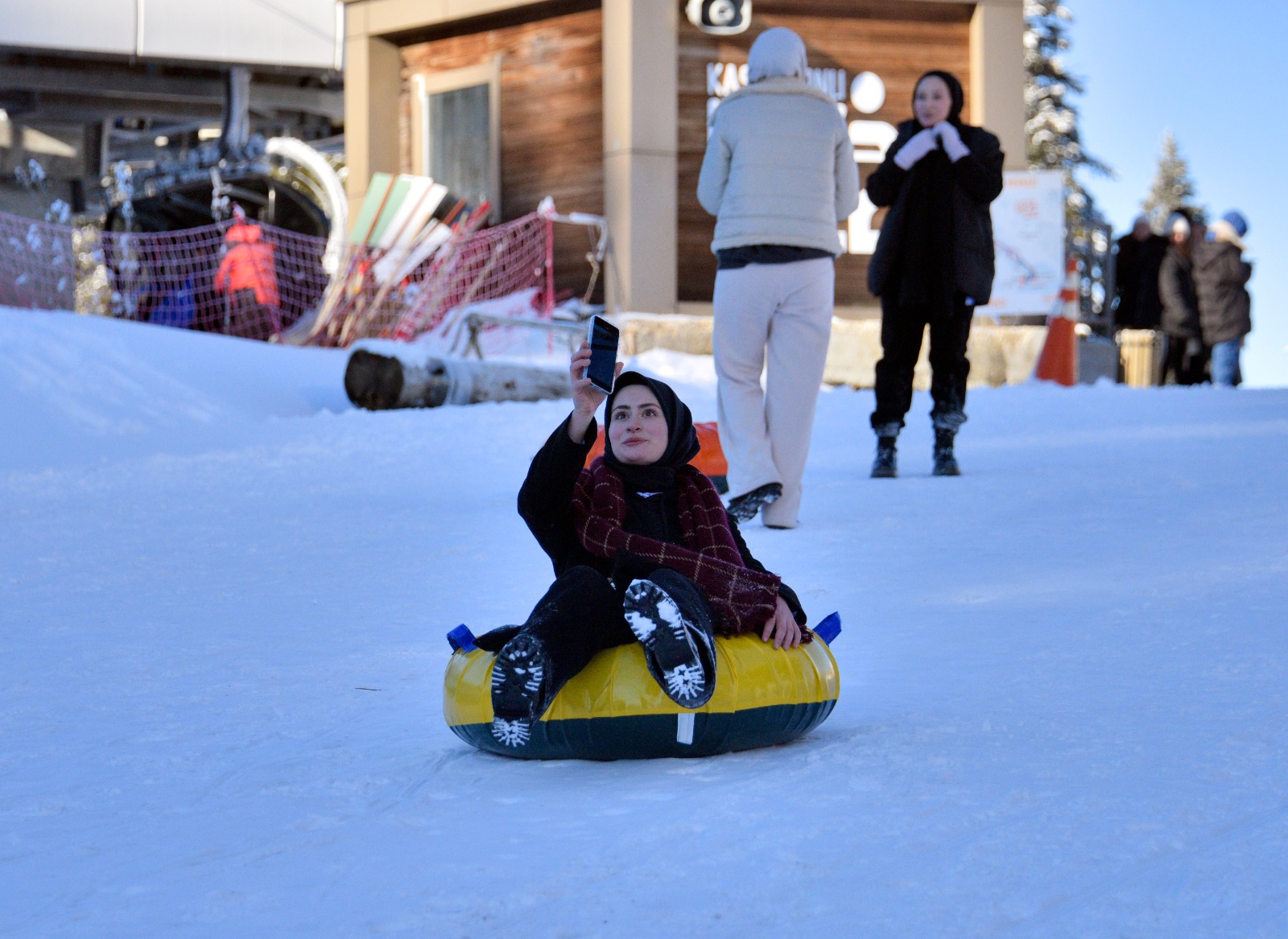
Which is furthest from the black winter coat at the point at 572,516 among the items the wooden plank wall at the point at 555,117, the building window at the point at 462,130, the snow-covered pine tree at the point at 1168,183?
the snow-covered pine tree at the point at 1168,183

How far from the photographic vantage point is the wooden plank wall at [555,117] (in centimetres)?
1653

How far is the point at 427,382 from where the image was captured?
1080 centimetres

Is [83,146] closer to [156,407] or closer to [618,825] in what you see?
[156,407]

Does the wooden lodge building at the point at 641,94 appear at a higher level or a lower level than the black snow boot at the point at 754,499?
higher

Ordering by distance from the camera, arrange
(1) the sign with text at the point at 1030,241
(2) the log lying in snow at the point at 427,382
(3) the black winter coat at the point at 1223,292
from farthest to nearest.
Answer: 1. (1) the sign with text at the point at 1030,241
2. (3) the black winter coat at the point at 1223,292
3. (2) the log lying in snow at the point at 427,382

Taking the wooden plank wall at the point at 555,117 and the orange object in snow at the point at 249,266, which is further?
the orange object in snow at the point at 249,266

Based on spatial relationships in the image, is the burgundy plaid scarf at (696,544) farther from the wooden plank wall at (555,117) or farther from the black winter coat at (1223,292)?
the wooden plank wall at (555,117)

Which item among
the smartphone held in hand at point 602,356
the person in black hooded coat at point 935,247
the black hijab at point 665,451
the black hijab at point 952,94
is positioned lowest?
the black hijab at point 665,451

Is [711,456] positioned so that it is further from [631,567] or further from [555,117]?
[555,117]

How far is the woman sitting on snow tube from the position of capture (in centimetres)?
257

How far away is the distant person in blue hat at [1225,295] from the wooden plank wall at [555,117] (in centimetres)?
617

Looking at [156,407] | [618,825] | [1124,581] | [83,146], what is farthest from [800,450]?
[83,146]

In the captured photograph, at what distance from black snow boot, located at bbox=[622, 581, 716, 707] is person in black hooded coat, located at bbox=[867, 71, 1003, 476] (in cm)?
412

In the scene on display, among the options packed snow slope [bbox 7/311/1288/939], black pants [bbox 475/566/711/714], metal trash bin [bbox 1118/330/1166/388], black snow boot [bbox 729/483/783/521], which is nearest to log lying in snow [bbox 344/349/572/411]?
packed snow slope [bbox 7/311/1288/939]
